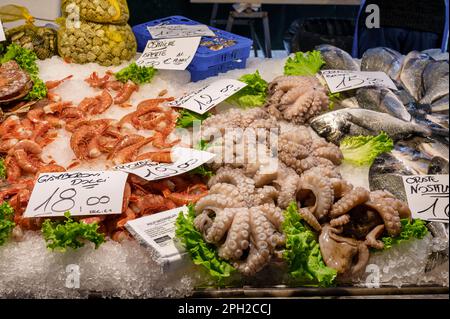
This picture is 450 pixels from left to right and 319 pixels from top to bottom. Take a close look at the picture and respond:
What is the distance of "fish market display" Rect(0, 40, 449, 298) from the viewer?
6.28 feet

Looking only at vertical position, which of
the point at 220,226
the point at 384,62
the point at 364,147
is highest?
the point at 384,62

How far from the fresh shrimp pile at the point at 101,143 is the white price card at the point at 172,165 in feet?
0.14

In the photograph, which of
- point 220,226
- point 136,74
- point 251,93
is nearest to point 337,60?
point 251,93

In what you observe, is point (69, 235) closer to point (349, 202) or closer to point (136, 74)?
point (349, 202)

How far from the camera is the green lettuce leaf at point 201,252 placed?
6.08 feet

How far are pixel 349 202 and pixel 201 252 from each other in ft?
1.94

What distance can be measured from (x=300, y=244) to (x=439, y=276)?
1.78 ft

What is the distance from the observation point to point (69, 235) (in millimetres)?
1924

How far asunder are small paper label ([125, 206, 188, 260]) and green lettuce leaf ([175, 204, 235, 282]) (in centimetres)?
5

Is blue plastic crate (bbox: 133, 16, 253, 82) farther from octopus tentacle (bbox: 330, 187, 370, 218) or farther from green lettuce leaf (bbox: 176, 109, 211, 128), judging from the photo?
octopus tentacle (bbox: 330, 187, 370, 218)

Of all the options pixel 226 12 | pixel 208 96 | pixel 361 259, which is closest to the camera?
pixel 361 259

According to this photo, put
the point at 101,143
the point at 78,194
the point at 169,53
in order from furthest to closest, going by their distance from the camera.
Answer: the point at 169,53
the point at 101,143
the point at 78,194

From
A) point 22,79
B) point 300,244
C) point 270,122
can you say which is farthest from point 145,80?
point 300,244

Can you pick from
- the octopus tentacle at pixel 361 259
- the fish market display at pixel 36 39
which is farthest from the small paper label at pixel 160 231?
the fish market display at pixel 36 39
